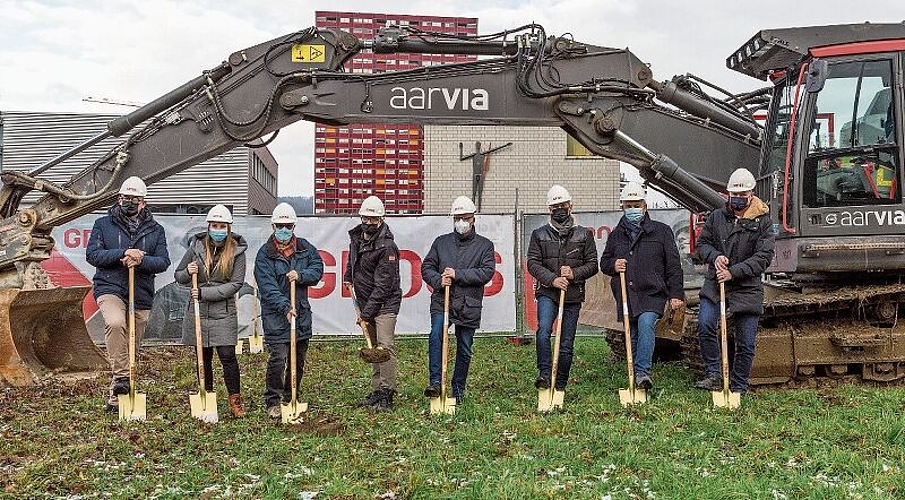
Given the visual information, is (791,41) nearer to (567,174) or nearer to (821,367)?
(821,367)

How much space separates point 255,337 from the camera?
1232cm

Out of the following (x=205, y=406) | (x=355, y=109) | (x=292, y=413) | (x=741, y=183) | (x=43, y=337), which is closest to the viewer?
(x=292, y=413)

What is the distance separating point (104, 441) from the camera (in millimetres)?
6324

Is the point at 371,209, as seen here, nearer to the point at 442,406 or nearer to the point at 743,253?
the point at 442,406

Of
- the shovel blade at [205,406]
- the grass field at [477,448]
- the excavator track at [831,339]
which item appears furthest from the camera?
the excavator track at [831,339]

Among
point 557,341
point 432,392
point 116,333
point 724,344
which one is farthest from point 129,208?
point 724,344

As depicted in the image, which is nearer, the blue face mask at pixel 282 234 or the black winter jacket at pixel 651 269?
the blue face mask at pixel 282 234

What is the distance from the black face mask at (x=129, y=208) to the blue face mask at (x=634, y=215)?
4324mm

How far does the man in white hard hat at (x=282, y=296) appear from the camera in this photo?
290 inches

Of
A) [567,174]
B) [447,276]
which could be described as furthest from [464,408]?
[567,174]

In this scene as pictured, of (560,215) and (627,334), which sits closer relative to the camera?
(627,334)

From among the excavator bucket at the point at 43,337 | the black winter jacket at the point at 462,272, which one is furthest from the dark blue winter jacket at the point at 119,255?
the black winter jacket at the point at 462,272

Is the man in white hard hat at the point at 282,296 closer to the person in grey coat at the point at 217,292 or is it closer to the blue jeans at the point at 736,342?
the person in grey coat at the point at 217,292

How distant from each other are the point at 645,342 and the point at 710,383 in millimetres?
819
